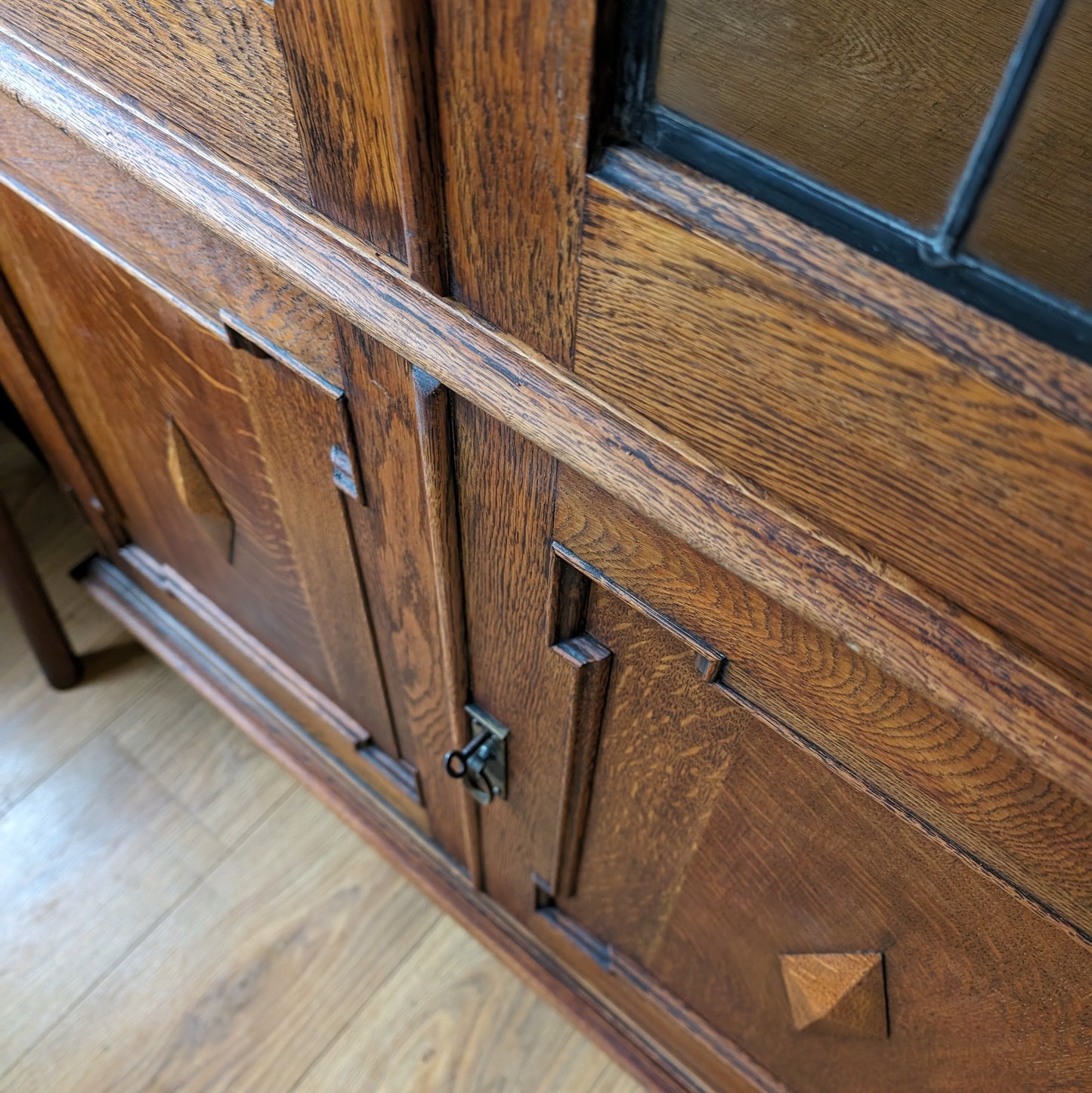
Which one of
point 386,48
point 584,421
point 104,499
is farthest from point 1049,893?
point 104,499

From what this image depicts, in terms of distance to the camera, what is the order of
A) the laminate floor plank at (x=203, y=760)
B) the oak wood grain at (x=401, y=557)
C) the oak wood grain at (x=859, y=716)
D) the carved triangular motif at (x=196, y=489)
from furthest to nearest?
1. the laminate floor plank at (x=203, y=760)
2. the carved triangular motif at (x=196, y=489)
3. the oak wood grain at (x=401, y=557)
4. the oak wood grain at (x=859, y=716)

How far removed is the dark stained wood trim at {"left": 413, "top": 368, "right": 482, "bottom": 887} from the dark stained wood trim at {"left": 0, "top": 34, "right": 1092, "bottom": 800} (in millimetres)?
30

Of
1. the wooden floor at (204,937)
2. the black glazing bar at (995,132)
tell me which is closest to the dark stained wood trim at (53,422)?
the wooden floor at (204,937)

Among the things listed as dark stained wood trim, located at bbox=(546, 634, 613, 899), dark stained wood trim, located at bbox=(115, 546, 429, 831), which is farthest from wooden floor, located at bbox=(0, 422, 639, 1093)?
dark stained wood trim, located at bbox=(546, 634, 613, 899)

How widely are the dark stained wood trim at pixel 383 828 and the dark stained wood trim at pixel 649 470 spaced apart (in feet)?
1.99

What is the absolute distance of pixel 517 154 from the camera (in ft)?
1.01

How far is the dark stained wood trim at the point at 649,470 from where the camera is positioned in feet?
1.00

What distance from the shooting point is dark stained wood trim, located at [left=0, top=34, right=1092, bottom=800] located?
304mm

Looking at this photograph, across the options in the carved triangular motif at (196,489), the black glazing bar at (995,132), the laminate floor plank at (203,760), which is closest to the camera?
the black glazing bar at (995,132)

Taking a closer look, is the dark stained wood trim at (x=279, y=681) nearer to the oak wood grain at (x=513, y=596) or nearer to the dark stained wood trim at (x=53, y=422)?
the dark stained wood trim at (x=53, y=422)

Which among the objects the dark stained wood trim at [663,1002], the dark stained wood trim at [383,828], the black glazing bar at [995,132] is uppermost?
the black glazing bar at [995,132]

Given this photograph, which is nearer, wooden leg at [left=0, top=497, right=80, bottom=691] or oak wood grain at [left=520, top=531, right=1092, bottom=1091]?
oak wood grain at [left=520, top=531, right=1092, bottom=1091]

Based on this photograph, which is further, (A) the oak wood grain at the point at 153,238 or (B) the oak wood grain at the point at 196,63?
(A) the oak wood grain at the point at 153,238

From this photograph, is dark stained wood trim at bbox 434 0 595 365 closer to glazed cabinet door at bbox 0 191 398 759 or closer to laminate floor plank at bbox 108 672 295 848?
glazed cabinet door at bbox 0 191 398 759
